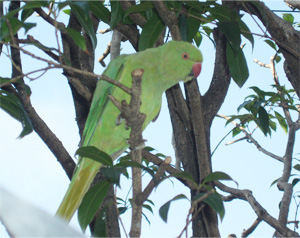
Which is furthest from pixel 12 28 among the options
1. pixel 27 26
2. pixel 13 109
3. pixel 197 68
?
pixel 197 68

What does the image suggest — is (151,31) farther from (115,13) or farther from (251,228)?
(251,228)

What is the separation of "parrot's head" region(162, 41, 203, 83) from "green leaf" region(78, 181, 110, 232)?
871 millimetres

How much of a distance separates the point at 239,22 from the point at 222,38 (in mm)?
636

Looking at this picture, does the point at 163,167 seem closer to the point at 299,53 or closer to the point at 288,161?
the point at 299,53

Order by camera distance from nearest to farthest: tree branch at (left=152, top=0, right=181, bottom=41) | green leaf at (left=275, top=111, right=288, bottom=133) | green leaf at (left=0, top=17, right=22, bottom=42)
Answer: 1. green leaf at (left=0, top=17, right=22, bottom=42)
2. tree branch at (left=152, top=0, right=181, bottom=41)
3. green leaf at (left=275, top=111, right=288, bottom=133)

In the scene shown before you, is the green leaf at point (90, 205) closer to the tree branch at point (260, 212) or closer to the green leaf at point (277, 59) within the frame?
the tree branch at point (260, 212)

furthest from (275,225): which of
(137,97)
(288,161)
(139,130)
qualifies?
(137,97)

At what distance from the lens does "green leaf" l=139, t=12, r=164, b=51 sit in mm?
2260

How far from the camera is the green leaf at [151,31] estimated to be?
7.41 ft

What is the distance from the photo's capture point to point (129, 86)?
2.29 metres

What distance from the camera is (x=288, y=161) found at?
9.56 ft

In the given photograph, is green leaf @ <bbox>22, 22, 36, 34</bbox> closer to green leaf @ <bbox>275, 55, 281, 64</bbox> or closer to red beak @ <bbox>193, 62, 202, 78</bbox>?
red beak @ <bbox>193, 62, 202, 78</bbox>

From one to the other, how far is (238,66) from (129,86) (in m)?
0.65

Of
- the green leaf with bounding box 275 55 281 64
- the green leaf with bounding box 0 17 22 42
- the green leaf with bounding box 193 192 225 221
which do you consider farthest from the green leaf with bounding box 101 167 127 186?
the green leaf with bounding box 275 55 281 64
